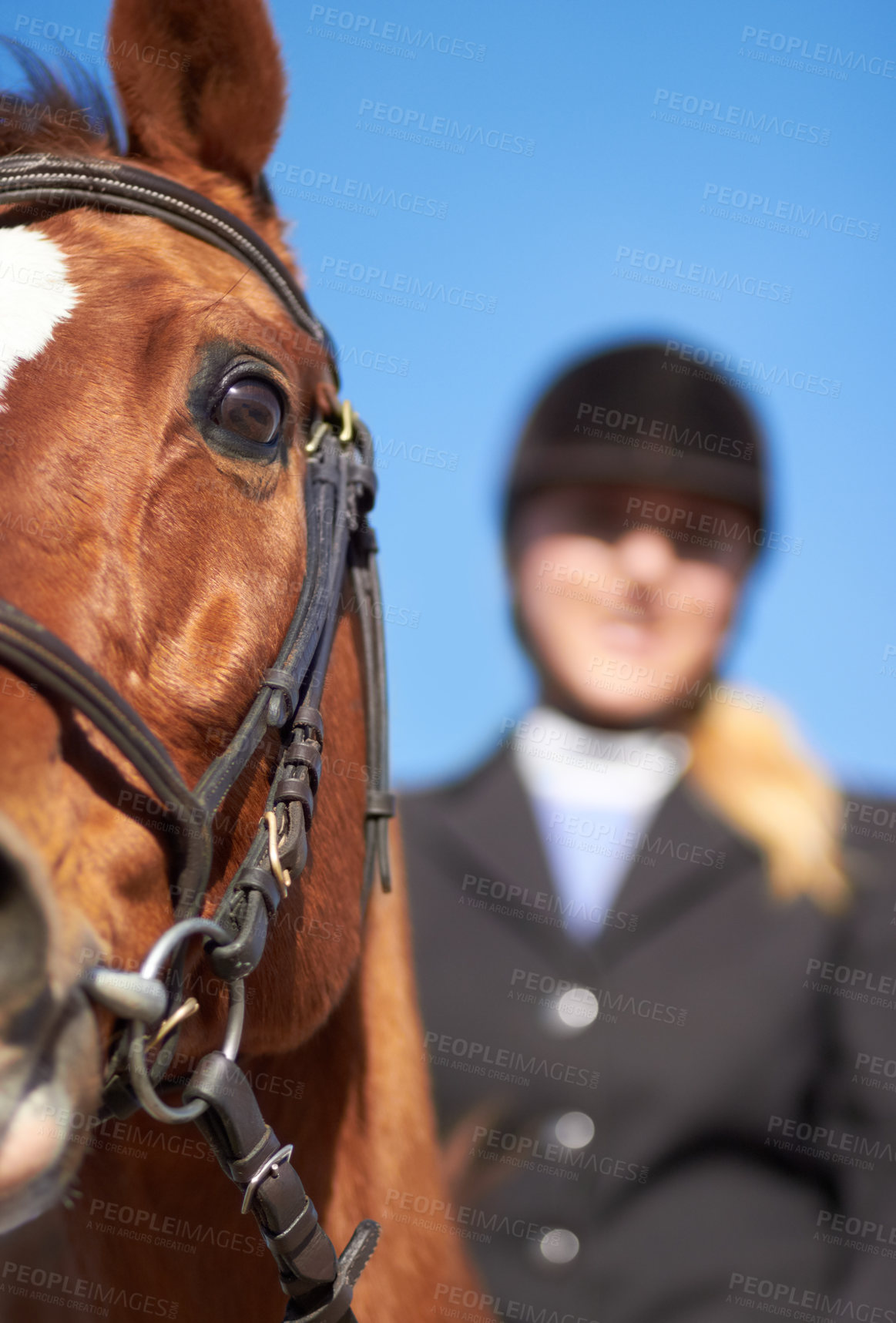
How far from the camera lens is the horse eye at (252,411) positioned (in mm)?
1453

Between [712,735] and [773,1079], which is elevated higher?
[712,735]

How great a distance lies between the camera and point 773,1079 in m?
2.81

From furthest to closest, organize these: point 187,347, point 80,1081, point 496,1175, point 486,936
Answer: point 486,936 → point 496,1175 → point 187,347 → point 80,1081

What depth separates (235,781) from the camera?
1274 mm

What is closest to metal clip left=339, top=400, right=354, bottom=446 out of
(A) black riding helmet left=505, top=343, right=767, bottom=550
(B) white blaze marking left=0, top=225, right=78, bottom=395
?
(B) white blaze marking left=0, top=225, right=78, bottom=395

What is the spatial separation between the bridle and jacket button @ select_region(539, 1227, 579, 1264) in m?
1.54

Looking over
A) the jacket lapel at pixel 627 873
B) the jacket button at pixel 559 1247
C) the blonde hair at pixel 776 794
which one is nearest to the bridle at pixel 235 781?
the jacket lapel at pixel 627 873

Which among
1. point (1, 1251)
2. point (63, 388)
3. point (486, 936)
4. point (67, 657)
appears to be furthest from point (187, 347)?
point (486, 936)

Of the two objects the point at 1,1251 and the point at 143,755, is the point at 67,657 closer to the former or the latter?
the point at 143,755

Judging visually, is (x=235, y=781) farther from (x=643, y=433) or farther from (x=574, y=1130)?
(x=643, y=433)

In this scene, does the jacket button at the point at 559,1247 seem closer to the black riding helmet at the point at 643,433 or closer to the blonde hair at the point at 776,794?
the blonde hair at the point at 776,794

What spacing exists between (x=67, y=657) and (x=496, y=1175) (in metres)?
2.50

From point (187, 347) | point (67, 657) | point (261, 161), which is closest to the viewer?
point (67, 657)

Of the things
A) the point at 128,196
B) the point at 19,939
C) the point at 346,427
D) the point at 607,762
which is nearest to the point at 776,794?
the point at 607,762
